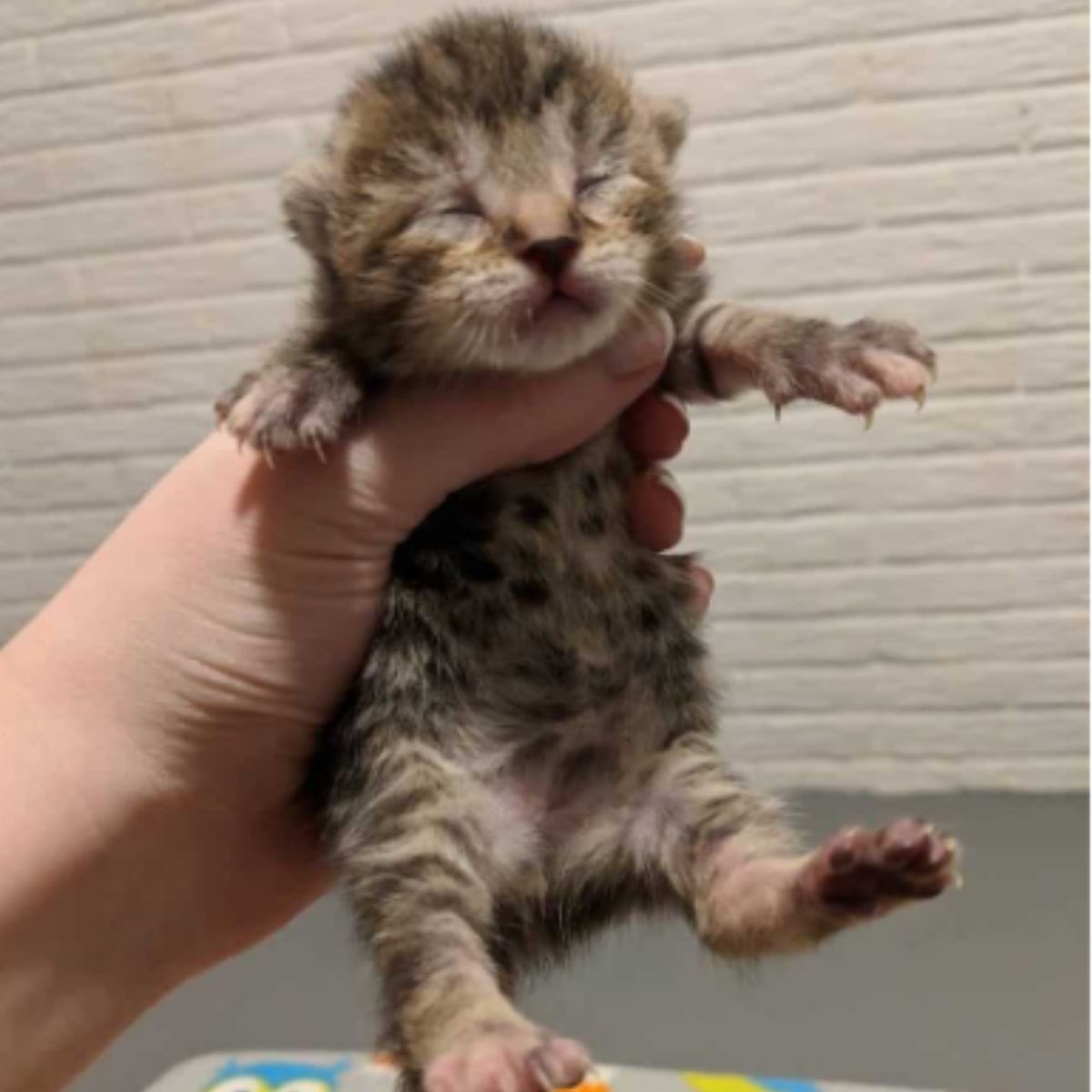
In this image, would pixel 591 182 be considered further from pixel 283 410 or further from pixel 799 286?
pixel 799 286

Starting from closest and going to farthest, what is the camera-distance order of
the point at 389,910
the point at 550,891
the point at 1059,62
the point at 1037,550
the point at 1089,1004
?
the point at 389,910
the point at 550,891
the point at 1089,1004
the point at 1059,62
the point at 1037,550

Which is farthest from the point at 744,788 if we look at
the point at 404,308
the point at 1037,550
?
the point at 1037,550

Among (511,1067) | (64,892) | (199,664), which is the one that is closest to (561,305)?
(199,664)

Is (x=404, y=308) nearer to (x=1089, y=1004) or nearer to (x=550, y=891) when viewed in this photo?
(x=550, y=891)

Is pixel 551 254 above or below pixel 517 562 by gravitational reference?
above

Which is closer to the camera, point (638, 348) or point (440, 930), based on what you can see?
point (440, 930)

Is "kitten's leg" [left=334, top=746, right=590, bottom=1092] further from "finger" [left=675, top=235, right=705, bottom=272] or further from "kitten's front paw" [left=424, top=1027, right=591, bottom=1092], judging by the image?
"finger" [left=675, top=235, right=705, bottom=272]
